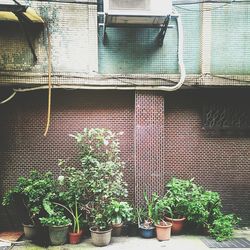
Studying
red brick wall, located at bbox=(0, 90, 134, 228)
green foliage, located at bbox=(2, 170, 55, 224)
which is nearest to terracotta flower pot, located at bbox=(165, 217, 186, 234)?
red brick wall, located at bbox=(0, 90, 134, 228)

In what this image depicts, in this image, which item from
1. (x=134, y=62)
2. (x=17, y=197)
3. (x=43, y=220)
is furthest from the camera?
(x=134, y=62)

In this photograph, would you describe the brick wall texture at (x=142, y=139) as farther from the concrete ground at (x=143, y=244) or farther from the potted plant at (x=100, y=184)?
the concrete ground at (x=143, y=244)

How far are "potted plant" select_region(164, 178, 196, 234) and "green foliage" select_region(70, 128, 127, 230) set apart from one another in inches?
49.8

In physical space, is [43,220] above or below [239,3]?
below

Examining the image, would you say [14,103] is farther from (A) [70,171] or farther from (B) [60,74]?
(A) [70,171]

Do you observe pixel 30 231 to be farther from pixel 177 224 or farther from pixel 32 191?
pixel 177 224

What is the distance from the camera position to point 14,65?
8.17 meters

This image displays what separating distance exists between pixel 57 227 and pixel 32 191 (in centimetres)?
101

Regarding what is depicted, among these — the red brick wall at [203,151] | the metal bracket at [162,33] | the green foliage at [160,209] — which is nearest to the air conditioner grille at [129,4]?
the metal bracket at [162,33]

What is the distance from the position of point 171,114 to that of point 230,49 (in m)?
2.33

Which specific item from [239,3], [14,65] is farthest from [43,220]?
[239,3]

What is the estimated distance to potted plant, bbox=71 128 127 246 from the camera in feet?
24.3

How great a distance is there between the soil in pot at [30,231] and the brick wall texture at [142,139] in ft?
2.78

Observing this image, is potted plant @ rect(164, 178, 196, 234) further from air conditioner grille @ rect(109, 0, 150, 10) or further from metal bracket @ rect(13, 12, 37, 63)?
metal bracket @ rect(13, 12, 37, 63)
